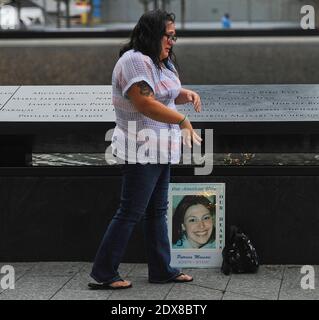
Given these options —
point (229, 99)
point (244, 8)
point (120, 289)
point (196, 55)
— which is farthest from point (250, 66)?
point (244, 8)

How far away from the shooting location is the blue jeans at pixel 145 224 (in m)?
4.20

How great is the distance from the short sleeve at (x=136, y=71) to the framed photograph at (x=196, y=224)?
41.6 inches

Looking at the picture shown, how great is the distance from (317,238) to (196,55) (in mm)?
6003

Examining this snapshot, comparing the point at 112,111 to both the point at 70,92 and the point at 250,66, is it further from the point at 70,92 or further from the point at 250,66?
the point at 250,66

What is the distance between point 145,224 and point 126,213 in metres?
0.24

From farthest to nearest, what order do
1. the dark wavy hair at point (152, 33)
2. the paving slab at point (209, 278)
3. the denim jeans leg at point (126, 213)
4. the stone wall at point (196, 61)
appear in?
the stone wall at point (196, 61), the paving slab at point (209, 278), the denim jeans leg at point (126, 213), the dark wavy hair at point (152, 33)

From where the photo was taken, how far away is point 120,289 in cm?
437

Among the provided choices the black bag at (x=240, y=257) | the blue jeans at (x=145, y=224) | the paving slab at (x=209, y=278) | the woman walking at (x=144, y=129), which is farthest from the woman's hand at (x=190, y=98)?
the paving slab at (x=209, y=278)

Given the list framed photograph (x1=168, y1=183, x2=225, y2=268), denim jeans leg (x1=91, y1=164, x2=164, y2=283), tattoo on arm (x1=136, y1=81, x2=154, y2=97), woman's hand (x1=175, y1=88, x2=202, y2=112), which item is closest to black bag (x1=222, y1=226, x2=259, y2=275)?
framed photograph (x1=168, y1=183, x2=225, y2=268)

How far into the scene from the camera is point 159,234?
14.5ft

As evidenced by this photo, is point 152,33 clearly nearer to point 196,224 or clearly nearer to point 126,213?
point 126,213

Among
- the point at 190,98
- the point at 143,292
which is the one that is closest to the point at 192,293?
the point at 143,292

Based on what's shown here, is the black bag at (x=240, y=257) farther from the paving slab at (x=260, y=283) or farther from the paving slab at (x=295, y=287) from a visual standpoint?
the paving slab at (x=295, y=287)

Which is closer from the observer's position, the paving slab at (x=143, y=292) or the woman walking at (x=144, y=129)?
Answer: the woman walking at (x=144, y=129)
